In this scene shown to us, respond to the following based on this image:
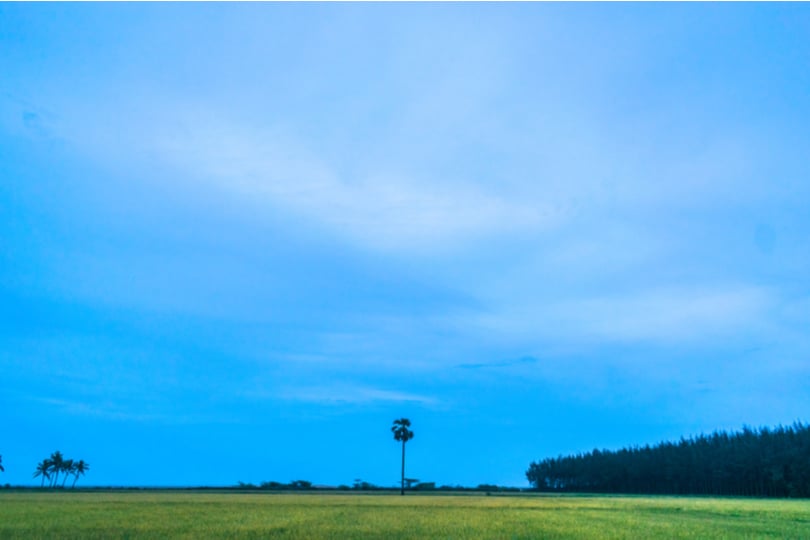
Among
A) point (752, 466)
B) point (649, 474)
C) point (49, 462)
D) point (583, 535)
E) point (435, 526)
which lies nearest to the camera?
point (583, 535)

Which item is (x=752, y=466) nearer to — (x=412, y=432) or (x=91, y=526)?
(x=412, y=432)

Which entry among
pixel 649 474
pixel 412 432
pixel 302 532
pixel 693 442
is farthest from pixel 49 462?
pixel 302 532

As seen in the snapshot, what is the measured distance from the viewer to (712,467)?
13200 cm

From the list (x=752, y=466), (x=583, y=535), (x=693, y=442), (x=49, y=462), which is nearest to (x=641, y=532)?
(x=583, y=535)

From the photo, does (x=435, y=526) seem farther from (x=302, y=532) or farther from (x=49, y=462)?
(x=49, y=462)

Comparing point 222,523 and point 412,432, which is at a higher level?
point 412,432

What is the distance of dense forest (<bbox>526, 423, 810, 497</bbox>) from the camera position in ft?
373

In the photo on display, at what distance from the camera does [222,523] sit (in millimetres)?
31531

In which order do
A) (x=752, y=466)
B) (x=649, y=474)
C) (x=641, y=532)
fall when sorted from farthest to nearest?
(x=649, y=474), (x=752, y=466), (x=641, y=532)

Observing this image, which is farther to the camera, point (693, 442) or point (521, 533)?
point (693, 442)

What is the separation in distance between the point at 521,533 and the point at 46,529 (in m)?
20.8

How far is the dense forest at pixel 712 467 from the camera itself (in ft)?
373

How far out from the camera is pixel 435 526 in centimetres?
2941

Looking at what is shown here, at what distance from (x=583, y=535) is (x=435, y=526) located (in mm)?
7501
